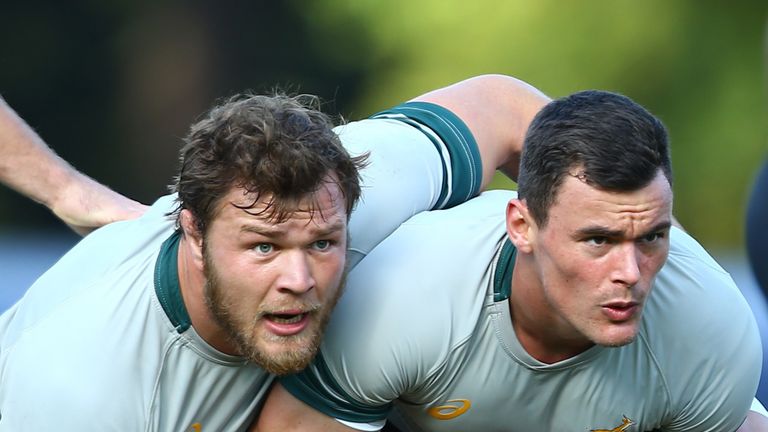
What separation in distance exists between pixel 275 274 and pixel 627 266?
579mm

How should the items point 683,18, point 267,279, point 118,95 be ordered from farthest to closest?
point 683,18, point 118,95, point 267,279

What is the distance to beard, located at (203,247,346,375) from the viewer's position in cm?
222

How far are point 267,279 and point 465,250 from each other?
16.8 inches

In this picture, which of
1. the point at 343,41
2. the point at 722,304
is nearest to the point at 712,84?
the point at 343,41

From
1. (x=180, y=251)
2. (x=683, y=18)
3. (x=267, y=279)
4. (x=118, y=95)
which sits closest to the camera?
(x=267, y=279)

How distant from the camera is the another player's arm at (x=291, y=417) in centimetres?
243

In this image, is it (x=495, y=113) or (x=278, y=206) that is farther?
(x=495, y=113)

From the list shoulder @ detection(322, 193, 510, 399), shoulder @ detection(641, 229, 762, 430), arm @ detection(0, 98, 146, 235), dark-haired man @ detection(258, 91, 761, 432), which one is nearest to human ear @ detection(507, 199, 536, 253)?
dark-haired man @ detection(258, 91, 761, 432)

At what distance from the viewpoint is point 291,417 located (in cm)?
245

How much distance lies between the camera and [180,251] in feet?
7.76

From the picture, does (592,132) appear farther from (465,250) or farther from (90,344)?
(90,344)

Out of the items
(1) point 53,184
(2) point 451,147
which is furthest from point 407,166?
(1) point 53,184

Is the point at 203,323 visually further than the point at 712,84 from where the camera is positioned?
No

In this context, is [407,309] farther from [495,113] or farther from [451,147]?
[495,113]
